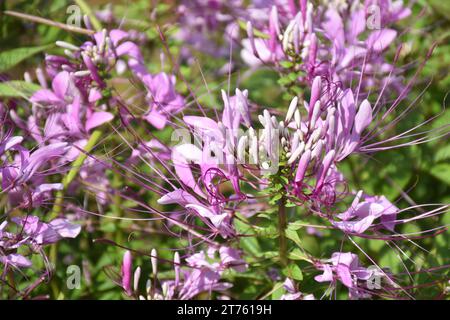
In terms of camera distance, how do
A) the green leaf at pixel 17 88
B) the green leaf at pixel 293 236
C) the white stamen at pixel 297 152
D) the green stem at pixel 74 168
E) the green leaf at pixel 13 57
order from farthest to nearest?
the green leaf at pixel 13 57 → the green leaf at pixel 17 88 → the green stem at pixel 74 168 → the green leaf at pixel 293 236 → the white stamen at pixel 297 152

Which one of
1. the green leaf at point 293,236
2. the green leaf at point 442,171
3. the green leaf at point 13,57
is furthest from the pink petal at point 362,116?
the green leaf at point 13,57

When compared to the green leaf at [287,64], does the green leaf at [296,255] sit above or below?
below

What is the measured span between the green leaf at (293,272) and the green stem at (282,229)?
14mm

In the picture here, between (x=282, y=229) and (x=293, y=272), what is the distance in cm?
10

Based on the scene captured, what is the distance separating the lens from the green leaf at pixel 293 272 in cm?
131

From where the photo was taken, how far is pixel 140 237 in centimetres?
188

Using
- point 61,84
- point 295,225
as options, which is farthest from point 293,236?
point 61,84

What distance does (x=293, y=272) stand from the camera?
4.34 feet

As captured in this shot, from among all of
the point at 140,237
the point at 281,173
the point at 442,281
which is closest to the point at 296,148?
the point at 281,173

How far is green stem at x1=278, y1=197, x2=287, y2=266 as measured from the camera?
1.25 metres

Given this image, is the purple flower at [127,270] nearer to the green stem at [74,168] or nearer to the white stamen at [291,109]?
the green stem at [74,168]

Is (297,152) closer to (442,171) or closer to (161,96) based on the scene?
(161,96)

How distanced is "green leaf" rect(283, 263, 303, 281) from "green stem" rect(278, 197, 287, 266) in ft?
0.05

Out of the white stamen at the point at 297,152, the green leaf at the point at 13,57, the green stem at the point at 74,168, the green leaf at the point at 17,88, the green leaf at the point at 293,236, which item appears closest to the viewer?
the white stamen at the point at 297,152
